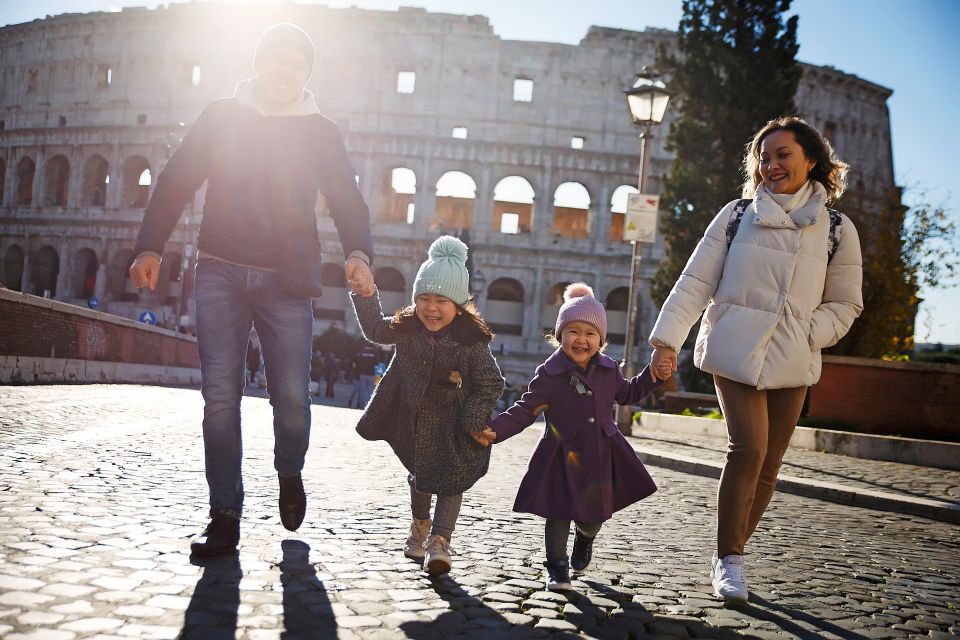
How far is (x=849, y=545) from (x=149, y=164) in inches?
1854

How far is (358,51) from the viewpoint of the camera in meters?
47.3

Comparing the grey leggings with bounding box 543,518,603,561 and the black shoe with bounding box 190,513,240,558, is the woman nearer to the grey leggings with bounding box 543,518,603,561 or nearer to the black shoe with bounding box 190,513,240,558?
the grey leggings with bounding box 543,518,603,561

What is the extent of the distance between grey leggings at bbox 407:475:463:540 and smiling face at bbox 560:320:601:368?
0.72 m

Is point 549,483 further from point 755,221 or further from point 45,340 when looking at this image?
point 45,340

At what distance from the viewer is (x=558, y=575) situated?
3615 mm

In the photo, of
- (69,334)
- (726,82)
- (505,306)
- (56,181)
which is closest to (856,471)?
(69,334)

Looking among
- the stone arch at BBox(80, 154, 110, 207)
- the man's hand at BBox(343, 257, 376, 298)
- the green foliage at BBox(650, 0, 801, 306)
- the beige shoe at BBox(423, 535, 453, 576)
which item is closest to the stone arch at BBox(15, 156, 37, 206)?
the stone arch at BBox(80, 154, 110, 207)

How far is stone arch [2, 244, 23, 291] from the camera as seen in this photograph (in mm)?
49781

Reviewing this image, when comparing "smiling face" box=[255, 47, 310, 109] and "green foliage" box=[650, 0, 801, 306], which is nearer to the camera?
"smiling face" box=[255, 47, 310, 109]

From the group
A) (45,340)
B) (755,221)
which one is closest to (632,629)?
(755,221)

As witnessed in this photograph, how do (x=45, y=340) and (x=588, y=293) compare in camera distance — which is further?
(x=45, y=340)

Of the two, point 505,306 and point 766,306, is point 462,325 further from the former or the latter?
point 505,306

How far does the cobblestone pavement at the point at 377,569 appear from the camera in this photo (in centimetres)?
282

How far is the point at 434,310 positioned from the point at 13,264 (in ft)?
170
